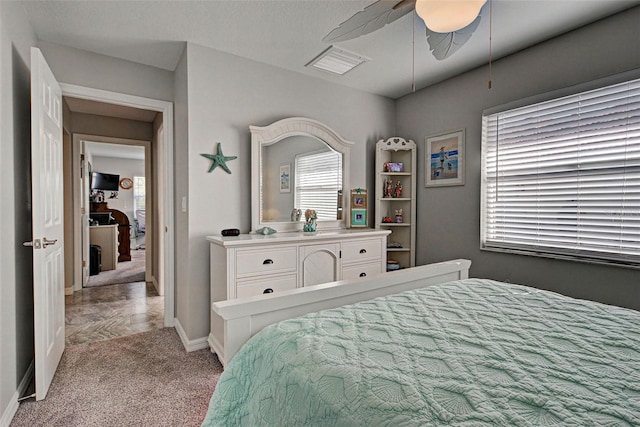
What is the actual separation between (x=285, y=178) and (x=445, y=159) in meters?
1.67

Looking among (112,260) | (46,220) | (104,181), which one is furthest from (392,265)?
(104,181)

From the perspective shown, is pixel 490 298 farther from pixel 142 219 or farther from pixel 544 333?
pixel 142 219

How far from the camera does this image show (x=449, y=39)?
173 centimetres

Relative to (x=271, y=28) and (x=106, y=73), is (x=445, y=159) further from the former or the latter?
(x=106, y=73)

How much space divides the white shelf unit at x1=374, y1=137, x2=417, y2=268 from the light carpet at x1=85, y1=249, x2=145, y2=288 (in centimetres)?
389

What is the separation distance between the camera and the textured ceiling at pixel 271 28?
6.88ft

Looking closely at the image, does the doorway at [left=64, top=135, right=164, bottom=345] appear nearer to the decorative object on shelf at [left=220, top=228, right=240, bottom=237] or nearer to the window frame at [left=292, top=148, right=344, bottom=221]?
the decorative object on shelf at [left=220, top=228, right=240, bottom=237]

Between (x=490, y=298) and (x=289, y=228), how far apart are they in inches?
77.0

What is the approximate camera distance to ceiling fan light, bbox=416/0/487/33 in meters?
1.38

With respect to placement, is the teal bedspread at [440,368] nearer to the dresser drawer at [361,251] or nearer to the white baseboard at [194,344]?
the dresser drawer at [361,251]

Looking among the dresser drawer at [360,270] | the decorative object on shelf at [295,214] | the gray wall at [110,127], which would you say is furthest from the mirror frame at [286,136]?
the gray wall at [110,127]

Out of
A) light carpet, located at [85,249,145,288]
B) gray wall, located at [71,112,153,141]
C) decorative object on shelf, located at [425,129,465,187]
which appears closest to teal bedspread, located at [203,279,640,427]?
decorative object on shelf, located at [425,129,465,187]

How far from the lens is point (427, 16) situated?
1.46 metres

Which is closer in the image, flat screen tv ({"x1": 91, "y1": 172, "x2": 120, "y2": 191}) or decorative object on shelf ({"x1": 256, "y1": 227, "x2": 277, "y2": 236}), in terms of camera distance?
decorative object on shelf ({"x1": 256, "y1": 227, "x2": 277, "y2": 236})
